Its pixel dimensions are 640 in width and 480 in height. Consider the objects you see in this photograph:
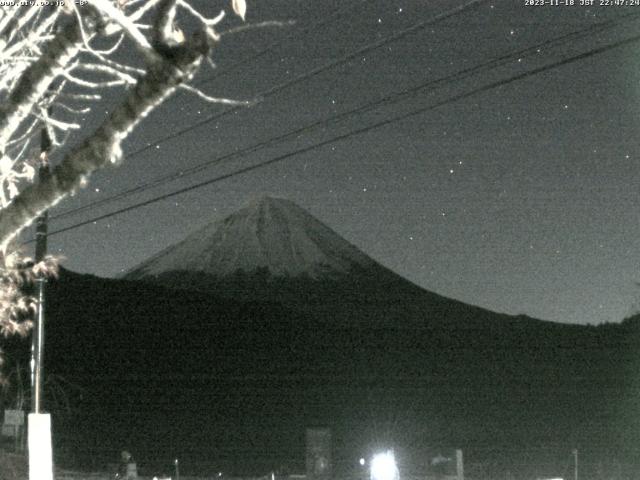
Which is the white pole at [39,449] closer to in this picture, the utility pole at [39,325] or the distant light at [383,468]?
the utility pole at [39,325]

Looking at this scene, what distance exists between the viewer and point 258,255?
18038 centimetres

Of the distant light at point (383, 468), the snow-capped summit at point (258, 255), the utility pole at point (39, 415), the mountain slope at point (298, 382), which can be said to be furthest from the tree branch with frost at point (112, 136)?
the snow-capped summit at point (258, 255)

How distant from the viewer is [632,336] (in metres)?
97.4

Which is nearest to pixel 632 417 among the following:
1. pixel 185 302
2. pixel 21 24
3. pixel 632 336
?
pixel 632 336

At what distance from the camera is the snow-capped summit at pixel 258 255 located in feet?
576

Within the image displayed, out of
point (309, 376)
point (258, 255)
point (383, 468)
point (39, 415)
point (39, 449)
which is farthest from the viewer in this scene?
point (258, 255)

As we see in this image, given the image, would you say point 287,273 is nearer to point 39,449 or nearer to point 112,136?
point 39,449

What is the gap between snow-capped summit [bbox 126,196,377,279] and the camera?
176 metres

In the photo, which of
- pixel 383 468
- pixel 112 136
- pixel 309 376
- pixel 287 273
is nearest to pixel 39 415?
pixel 383 468

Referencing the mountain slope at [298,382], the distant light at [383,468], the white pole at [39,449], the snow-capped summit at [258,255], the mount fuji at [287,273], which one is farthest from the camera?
the snow-capped summit at [258,255]

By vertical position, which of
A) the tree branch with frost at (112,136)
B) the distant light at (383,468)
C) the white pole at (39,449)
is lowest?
the distant light at (383,468)

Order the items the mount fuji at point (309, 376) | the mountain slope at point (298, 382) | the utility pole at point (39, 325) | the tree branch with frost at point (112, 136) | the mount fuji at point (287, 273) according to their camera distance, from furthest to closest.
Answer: the mount fuji at point (287, 273) < the mount fuji at point (309, 376) < the mountain slope at point (298, 382) < the utility pole at point (39, 325) < the tree branch with frost at point (112, 136)

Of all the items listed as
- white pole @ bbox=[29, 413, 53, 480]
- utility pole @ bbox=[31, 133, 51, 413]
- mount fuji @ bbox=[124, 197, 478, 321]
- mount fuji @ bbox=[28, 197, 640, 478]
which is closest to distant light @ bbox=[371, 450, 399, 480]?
utility pole @ bbox=[31, 133, 51, 413]

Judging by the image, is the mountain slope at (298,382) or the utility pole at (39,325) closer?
the utility pole at (39,325)
